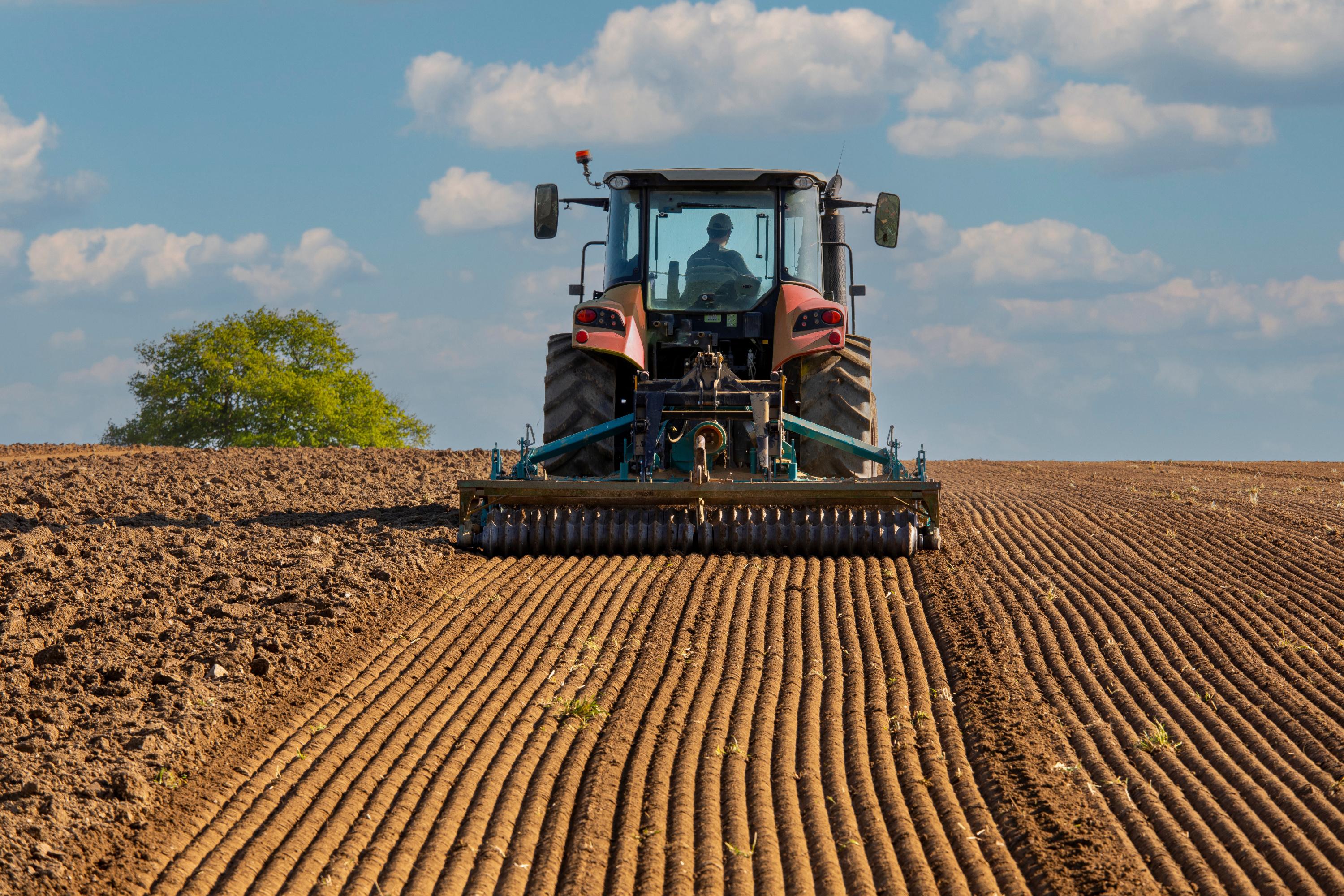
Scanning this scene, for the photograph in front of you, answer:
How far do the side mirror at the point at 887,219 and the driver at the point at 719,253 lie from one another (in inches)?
44.1

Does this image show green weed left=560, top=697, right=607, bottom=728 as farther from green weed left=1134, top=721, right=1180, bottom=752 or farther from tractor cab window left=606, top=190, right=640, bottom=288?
tractor cab window left=606, top=190, right=640, bottom=288

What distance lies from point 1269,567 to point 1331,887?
5825 mm

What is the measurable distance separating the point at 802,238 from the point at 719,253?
27.8 inches

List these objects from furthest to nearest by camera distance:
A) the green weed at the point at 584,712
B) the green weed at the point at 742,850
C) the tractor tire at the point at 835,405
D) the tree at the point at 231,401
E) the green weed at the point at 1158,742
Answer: the tree at the point at 231,401, the tractor tire at the point at 835,405, the green weed at the point at 584,712, the green weed at the point at 1158,742, the green weed at the point at 742,850

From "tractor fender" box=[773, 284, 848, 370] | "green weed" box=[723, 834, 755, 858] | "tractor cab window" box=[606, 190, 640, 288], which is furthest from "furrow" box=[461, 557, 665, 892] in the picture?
"tractor cab window" box=[606, 190, 640, 288]

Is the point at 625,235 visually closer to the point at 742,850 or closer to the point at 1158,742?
the point at 1158,742

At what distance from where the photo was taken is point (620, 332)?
10070mm

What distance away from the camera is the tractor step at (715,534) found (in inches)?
368

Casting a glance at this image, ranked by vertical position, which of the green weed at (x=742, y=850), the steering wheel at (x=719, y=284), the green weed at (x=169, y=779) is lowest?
the green weed at (x=742, y=850)

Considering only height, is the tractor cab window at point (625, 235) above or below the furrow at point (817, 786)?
above

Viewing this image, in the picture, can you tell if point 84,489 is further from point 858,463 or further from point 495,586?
point 858,463

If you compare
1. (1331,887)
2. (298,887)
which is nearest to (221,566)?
(298,887)

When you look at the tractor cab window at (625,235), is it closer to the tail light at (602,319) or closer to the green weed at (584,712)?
the tail light at (602,319)

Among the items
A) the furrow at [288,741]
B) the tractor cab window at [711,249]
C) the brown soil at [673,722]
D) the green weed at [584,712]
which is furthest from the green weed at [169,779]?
the tractor cab window at [711,249]
